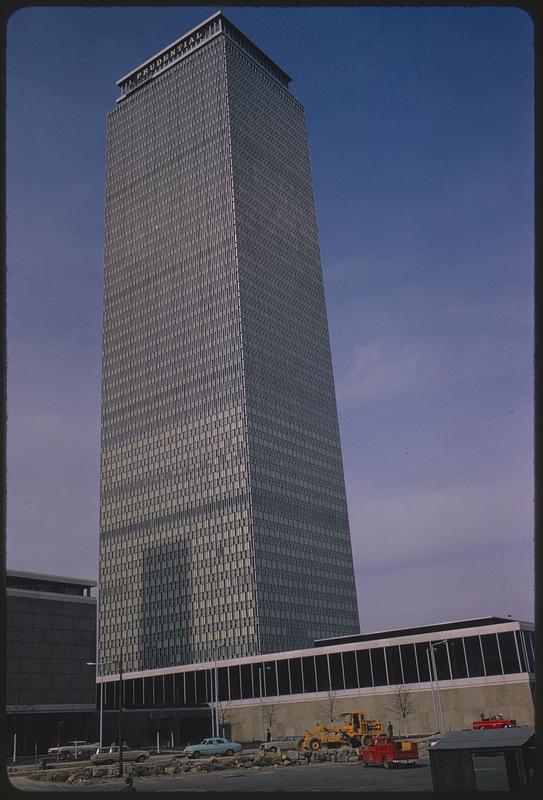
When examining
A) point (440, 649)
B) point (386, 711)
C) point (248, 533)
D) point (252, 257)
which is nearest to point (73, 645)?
point (386, 711)

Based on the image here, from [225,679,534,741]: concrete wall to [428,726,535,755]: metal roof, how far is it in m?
38.0

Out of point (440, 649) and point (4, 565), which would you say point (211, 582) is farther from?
point (4, 565)

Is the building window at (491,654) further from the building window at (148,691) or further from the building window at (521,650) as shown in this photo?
the building window at (148,691)

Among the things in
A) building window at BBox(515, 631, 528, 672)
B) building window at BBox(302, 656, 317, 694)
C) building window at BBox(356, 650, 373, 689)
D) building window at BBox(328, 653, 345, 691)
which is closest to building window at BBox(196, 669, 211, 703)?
building window at BBox(302, 656, 317, 694)

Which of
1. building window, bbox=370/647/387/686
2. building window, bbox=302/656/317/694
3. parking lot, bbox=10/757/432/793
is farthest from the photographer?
building window, bbox=302/656/317/694

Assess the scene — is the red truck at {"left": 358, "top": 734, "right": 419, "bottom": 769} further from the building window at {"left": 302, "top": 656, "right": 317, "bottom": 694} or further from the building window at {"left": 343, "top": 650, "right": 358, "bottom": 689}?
the building window at {"left": 302, "top": 656, "right": 317, "bottom": 694}

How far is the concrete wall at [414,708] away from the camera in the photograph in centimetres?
5766

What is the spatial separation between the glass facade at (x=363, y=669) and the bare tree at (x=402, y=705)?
113cm

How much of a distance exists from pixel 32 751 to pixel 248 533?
52063mm

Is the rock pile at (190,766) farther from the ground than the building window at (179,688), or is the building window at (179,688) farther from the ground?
the building window at (179,688)

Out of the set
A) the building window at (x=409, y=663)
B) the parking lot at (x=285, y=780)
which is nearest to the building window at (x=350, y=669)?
the building window at (x=409, y=663)

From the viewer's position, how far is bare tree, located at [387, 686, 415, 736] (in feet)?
204

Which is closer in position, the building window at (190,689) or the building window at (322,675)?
the building window at (322,675)

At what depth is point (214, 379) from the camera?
117750 mm
